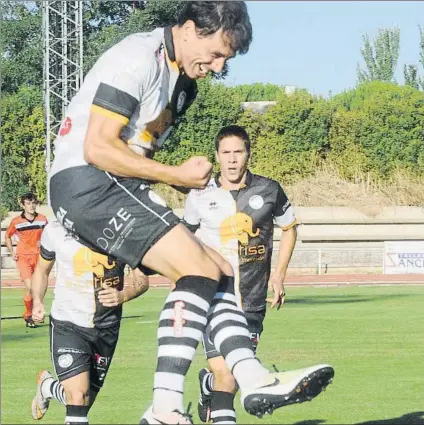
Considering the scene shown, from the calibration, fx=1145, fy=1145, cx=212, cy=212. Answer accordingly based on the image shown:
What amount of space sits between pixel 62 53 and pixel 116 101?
78.1 feet

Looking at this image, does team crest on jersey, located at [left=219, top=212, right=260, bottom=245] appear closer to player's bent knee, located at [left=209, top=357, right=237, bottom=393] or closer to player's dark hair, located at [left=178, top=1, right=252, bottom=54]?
player's bent knee, located at [left=209, top=357, right=237, bottom=393]

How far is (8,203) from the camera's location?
114ft

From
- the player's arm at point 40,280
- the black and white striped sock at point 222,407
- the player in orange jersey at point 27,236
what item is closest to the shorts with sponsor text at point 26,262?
the player in orange jersey at point 27,236

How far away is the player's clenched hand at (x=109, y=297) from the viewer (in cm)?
702

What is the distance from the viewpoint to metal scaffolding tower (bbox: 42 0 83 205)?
2729cm

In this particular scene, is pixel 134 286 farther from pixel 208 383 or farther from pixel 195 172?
pixel 195 172

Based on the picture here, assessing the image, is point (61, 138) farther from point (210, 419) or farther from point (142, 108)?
point (210, 419)

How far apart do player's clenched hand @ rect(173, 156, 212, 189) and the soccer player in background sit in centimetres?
207

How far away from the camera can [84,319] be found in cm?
709

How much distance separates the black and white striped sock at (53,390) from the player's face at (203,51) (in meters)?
2.84

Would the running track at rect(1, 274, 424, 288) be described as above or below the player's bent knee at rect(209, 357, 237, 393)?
below

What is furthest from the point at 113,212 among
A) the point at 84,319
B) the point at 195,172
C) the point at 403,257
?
the point at 403,257

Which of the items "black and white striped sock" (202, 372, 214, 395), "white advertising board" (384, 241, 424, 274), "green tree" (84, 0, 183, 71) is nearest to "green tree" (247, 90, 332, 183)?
"white advertising board" (384, 241, 424, 274)

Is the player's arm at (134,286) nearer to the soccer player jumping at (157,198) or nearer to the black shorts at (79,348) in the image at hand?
the black shorts at (79,348)
